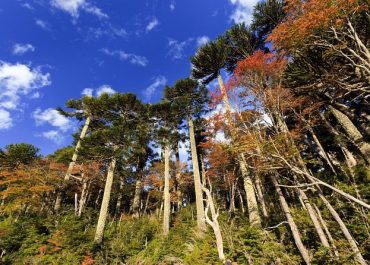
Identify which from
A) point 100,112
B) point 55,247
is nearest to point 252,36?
point 100,112

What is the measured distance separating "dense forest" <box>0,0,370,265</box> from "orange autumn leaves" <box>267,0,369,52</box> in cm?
4

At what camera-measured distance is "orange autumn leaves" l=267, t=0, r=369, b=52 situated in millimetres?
5805

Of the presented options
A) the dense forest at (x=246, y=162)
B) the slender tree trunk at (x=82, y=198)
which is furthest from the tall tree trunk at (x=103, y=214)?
the slender tree trunk at (x=82, y=198)

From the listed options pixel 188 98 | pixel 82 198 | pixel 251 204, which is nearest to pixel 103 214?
pixel 82 198

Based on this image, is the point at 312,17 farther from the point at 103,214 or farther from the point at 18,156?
the point at 18,156

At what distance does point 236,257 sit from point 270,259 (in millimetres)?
1073

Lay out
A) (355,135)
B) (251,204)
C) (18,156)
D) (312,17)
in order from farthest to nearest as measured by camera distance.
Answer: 1. (18,156)
2. (355,135)
3. (251,204)
4. (312,17)

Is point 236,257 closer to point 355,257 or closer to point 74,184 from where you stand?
point 355,257

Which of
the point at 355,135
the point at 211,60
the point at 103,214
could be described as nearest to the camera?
the point at 355,135

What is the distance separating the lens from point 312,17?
20.6 feet

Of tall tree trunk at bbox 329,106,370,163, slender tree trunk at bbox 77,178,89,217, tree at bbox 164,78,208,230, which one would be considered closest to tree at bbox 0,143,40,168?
slender tree trunk at bbox 77,178,89,217

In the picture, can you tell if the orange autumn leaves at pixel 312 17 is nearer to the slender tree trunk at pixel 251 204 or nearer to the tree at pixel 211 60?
the slender tree trunk at pixel 251 204

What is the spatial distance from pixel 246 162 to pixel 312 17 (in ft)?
24.7

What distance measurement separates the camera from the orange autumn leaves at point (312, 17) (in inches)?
229
